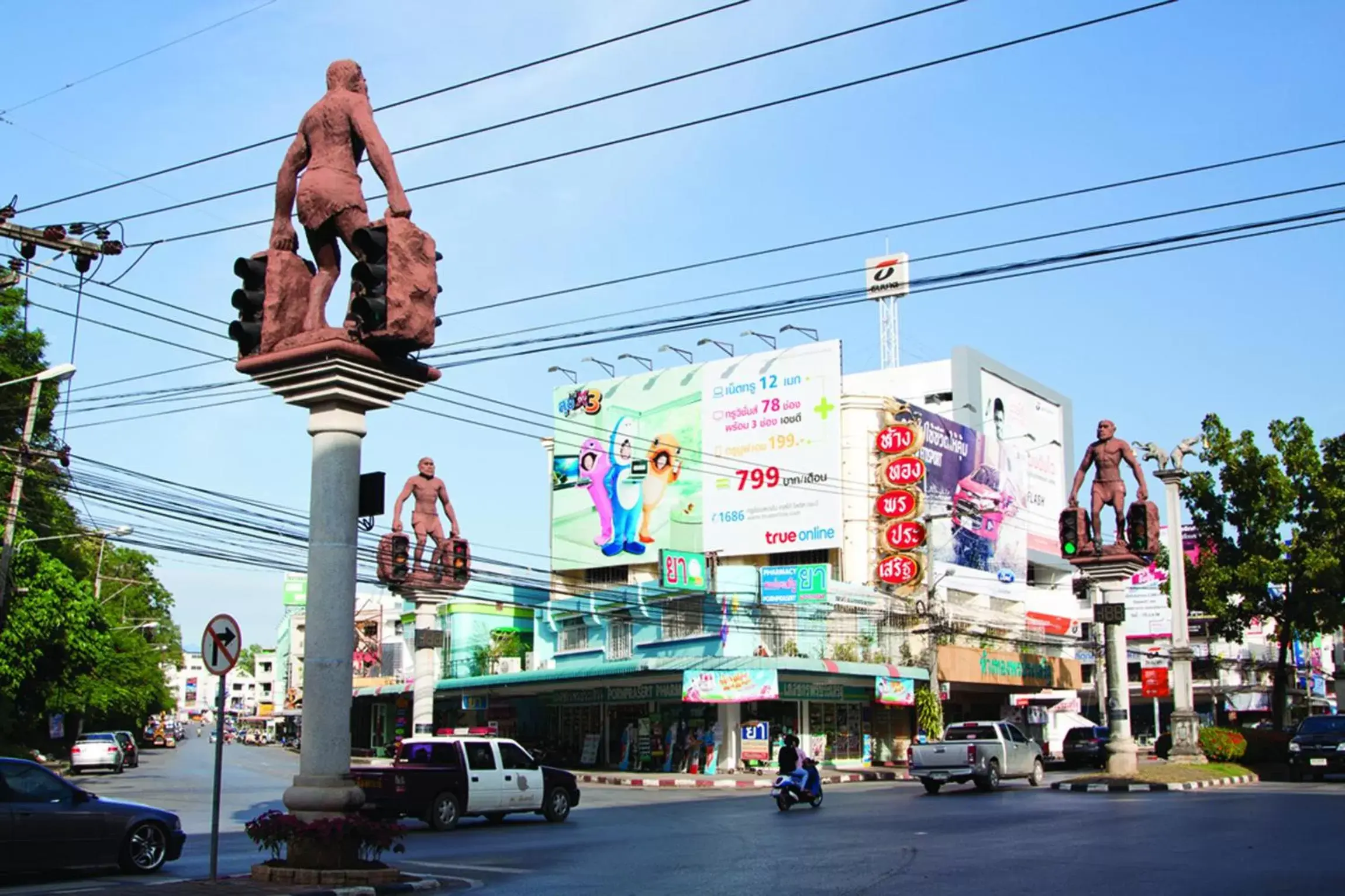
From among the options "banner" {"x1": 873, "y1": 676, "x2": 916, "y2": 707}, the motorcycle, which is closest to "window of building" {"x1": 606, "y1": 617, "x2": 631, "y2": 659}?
"banner" {"x1": 873, "y1": 676, "x2": 916, "y2": 707}

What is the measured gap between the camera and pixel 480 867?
15.8 meters

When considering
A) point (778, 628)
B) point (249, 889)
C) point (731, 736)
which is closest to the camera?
point (249, 889)

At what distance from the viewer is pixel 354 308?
13.2 meters

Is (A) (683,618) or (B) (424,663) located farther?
(A) (683,618)

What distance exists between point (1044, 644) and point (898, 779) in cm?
1931

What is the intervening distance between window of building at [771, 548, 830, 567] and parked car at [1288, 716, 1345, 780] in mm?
25409

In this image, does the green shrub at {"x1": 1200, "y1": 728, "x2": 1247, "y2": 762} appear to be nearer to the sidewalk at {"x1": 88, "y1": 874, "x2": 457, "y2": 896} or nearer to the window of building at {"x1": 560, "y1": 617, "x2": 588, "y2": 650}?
the sidewalk at {"x1": 88, "y1": 874, "x2": 457, "y2": 896}

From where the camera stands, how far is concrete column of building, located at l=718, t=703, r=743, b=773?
43656 mm

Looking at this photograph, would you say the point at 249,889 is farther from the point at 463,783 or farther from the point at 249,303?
the point at 463,783

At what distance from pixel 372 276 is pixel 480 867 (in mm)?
7413

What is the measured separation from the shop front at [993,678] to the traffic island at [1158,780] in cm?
1699

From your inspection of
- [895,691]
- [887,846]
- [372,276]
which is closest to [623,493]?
[895,691]

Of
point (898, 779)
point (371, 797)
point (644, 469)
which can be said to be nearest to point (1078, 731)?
point (898, 779)

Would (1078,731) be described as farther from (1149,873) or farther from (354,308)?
(354,308)
